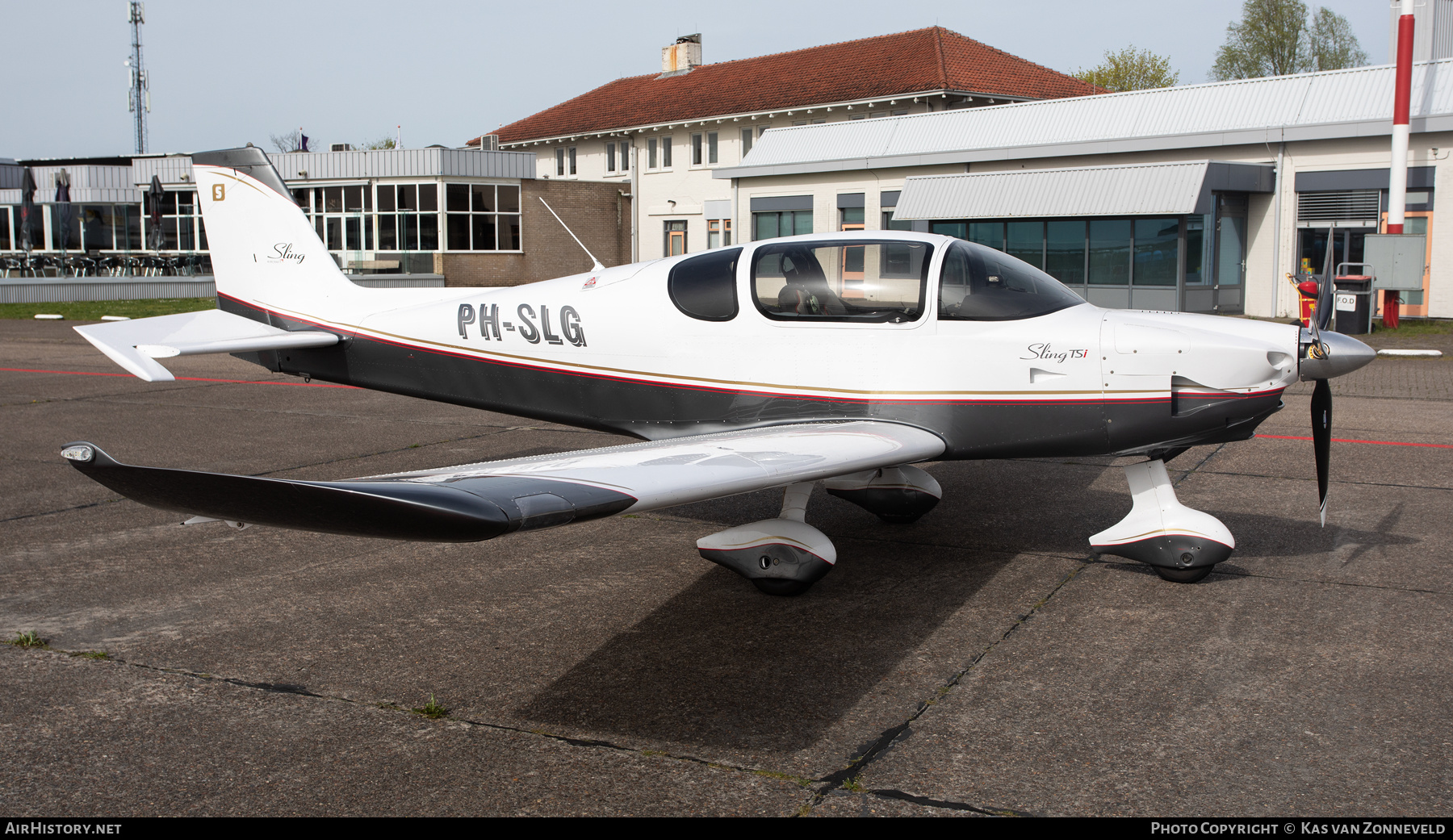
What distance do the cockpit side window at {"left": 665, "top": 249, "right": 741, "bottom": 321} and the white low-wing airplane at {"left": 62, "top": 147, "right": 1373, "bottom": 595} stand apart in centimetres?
1

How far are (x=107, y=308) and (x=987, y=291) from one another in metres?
31.5

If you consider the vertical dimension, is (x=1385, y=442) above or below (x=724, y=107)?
below

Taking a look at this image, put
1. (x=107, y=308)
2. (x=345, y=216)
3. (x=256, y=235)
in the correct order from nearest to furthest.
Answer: (x=256, y=235)
(x=107, y=308)
(x=345, y=216)

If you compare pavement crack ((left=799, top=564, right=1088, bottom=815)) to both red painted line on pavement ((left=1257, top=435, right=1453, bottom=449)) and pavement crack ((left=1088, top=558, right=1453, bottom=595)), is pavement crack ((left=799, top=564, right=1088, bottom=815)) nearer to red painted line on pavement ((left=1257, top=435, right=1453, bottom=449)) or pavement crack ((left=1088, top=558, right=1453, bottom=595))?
pavement crack ((left=1088, top=558, right=1453, bottom=595))

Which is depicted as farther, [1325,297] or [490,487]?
[1325,297]

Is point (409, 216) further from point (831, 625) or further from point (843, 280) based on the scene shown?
point (831, 625)

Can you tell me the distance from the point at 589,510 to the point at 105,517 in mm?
5792

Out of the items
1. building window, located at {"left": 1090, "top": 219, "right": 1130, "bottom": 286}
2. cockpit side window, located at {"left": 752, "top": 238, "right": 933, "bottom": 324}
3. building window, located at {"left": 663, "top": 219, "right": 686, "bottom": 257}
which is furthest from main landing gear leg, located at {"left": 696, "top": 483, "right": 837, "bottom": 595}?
building window, located at {"left": 663, "top": 219, "right": 686, "bottom": 257}

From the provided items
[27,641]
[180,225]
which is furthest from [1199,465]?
[180,225]

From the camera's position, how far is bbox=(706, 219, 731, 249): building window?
45.2 metres

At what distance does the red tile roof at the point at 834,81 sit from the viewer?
141 ft

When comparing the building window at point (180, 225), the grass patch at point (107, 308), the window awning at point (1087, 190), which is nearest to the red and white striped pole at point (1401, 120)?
the window awning at point (1087, 190)

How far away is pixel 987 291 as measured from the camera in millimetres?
6500

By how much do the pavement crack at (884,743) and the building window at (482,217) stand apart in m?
41.9
